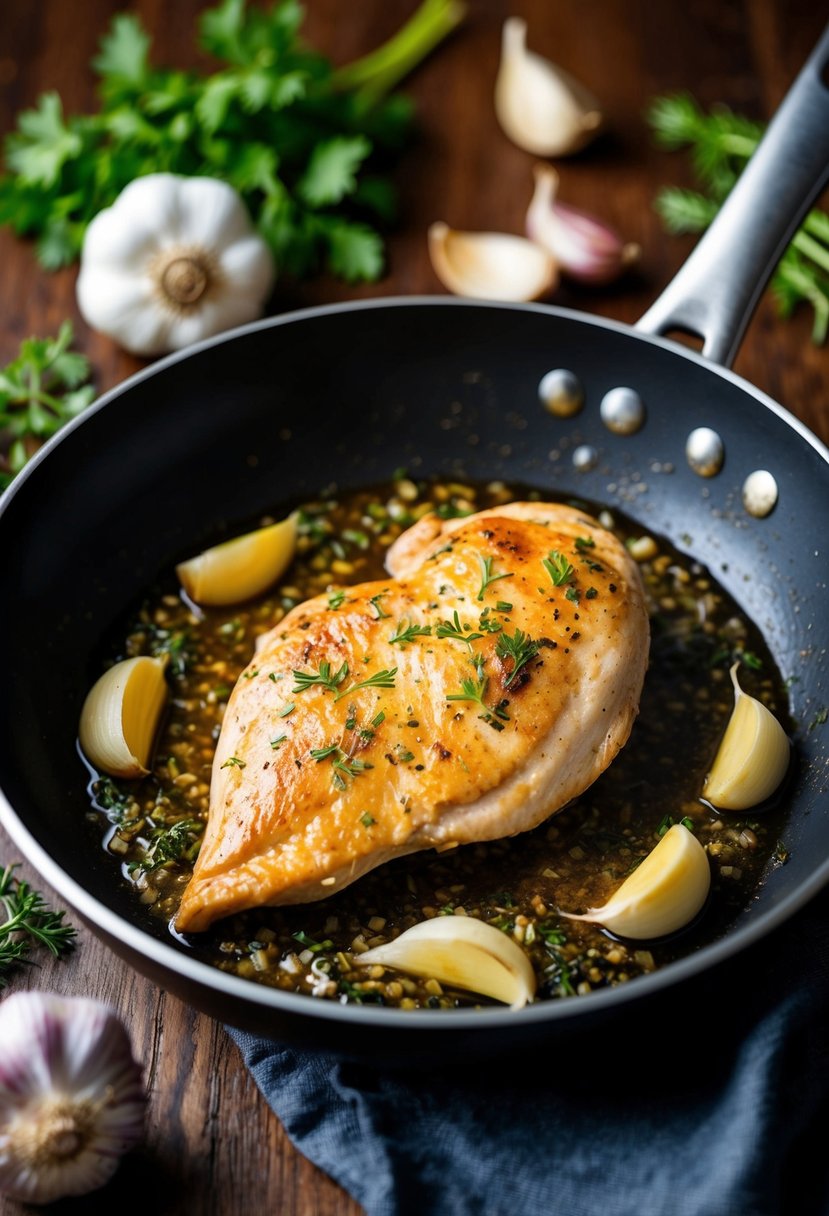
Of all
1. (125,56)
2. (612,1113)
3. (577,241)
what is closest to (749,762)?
(612,1113)

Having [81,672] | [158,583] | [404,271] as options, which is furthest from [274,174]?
[81,672]

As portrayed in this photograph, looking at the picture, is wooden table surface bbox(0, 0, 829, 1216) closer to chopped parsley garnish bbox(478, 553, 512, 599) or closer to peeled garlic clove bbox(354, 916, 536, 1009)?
chopped parsley garnish bbox(478, 553, 512, 599)

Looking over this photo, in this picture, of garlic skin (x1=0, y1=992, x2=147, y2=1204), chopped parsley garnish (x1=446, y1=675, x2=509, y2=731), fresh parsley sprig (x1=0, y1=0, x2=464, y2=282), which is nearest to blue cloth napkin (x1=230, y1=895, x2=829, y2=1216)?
garlic skin (x1=0, y1=992, x2=147, y2=1204)

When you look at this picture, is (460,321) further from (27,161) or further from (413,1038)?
(413,1038)

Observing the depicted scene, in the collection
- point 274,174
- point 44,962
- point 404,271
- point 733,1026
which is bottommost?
point 733,1026

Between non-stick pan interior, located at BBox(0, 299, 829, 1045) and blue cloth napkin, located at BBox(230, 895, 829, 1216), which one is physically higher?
non-stick pan interior, located at BBox(0, 299, 829, 1045)

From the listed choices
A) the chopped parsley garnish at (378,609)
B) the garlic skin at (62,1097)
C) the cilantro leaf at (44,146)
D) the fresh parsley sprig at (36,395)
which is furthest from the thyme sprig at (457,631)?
the cilantro leaf at (44,146)
